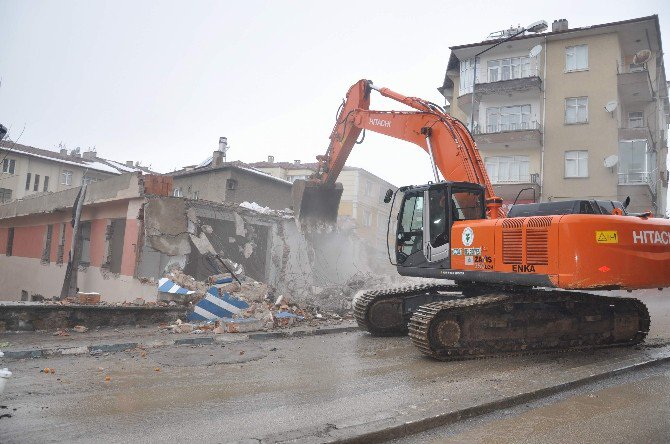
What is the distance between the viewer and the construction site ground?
13.0ft

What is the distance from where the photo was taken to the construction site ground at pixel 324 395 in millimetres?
3947

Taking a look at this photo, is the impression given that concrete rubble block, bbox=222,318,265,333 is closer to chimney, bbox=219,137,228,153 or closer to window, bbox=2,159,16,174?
chimney, bbox=219,137,228,153

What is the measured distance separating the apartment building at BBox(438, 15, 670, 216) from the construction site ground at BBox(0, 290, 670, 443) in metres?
19.0

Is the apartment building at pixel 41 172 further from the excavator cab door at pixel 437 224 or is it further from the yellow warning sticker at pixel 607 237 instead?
the yellow warning sticker at pixel 607 237

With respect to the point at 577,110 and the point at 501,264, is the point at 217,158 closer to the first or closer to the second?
the point at 577,110

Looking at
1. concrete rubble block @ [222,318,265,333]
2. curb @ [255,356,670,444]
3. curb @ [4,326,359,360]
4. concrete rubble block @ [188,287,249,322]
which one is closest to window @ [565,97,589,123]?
curb @ [4,326,359,360]

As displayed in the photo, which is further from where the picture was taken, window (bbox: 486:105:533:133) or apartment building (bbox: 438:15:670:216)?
window (bbox: 486:105:533:133)

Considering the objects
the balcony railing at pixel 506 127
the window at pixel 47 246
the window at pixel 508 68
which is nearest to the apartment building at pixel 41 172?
the window at pixel 47 246

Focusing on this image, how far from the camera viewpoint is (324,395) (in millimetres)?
5035

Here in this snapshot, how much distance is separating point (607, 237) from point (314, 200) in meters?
→ 8.94

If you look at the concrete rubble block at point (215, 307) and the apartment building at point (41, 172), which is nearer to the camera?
the concrete rubble block at point (215, 307)

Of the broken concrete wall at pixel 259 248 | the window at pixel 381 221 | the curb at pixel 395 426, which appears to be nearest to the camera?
the curb at pixel 395 426

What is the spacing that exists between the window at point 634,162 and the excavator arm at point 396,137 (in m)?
17.3

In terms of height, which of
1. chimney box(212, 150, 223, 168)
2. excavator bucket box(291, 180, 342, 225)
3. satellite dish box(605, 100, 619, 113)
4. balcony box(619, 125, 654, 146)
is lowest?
excavator bucket box(291, 180, 342, 225)
